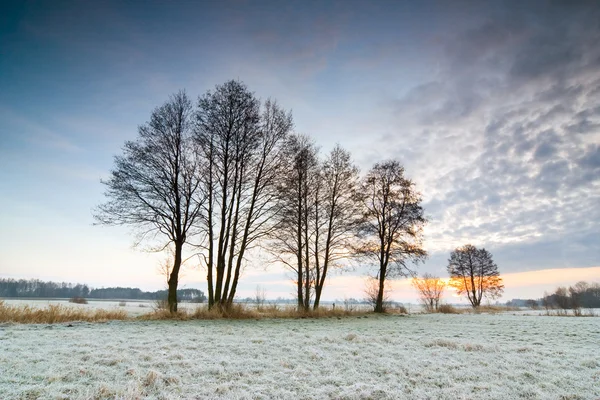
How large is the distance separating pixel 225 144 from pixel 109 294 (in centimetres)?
13677

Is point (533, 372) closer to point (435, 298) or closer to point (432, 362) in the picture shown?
point (432, 362)

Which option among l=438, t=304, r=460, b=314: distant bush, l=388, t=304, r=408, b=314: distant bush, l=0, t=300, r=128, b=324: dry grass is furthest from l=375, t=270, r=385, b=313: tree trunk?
l=0, t=300, r=128, b=324: dry grass

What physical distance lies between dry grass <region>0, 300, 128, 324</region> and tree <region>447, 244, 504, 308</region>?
4604 centimetres

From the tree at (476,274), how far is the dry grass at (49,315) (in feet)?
151

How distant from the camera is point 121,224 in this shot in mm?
16844

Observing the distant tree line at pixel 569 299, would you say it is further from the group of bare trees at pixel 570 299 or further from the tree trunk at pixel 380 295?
the tree trunk at pixel 380 295

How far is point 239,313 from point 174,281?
394 cm

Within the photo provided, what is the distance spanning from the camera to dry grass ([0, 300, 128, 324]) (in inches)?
467

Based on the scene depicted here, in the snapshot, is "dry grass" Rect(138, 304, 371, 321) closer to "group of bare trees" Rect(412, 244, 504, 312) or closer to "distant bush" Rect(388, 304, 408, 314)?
"distant bush" Rect(388, 304, 408, 314)

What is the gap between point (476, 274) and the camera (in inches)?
1812

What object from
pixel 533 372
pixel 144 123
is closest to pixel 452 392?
pixel 533 372

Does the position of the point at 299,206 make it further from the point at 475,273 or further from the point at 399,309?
the point at 475,273

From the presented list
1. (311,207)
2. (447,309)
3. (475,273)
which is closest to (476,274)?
(475,273)

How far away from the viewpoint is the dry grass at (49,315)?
11859 millimetres
